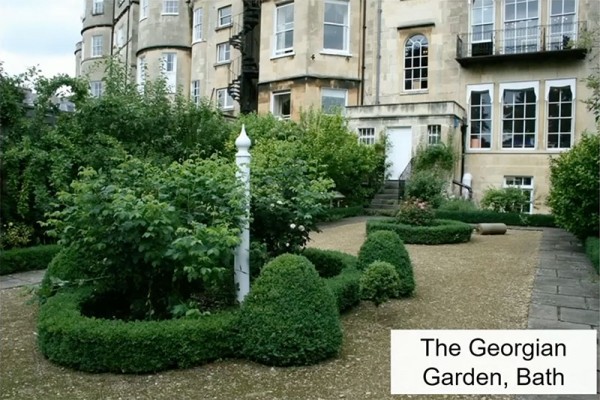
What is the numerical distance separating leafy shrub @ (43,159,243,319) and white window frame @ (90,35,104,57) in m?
38.5

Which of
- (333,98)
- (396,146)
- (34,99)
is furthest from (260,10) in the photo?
(34,99)

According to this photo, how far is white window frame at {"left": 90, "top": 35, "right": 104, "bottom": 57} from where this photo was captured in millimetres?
41031

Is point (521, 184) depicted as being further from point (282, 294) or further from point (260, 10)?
point (282, 294)

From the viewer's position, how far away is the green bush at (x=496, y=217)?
1762 centimetres

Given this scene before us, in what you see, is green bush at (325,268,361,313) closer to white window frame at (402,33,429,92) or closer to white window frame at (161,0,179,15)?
white window frame at (402,33,429,92)

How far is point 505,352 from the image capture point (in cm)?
510

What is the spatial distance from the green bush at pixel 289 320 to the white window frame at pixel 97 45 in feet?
133

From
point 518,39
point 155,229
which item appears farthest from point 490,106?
point 155,229

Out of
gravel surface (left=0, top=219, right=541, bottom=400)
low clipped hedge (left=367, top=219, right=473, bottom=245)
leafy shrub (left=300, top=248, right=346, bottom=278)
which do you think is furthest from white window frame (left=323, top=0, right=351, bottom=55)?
leafy shrub (left=300, top=248, right=346, bottom=278)

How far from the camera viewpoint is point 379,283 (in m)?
6.67

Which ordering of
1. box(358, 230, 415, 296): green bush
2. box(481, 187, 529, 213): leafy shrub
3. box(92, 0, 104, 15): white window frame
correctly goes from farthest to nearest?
box(92, 0, 104, 15): white window frame
box(481, 187, 529, 213): leafy shrub
box(358, 230, 415, 296): green bush

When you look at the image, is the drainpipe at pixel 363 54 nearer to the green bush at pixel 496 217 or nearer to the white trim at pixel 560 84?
the white trim at pixel 560 84

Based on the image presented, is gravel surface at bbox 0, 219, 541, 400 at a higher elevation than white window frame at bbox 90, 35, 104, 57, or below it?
below

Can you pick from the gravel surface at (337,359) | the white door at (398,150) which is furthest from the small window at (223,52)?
the gravel surface at (337,359)
